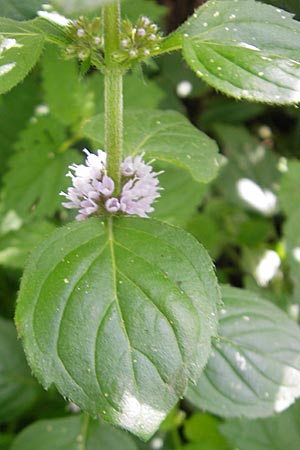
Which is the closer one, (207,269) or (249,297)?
(207,269)

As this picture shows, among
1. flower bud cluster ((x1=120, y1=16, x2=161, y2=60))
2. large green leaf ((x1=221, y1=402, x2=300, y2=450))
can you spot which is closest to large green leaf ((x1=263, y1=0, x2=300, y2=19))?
flower bud cluster ((x1=120, y1=16, x2=161, y2=60))

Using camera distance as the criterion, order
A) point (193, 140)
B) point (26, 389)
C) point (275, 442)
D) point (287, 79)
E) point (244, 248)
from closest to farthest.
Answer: point (287, 79), point (193, 140), point (275, 442), point (26, 389), point (244, 248)

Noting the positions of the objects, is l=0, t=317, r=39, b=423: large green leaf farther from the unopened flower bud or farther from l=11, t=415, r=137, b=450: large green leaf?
the unopened flower bud

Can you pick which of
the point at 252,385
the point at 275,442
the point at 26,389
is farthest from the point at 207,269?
the point at 26,389

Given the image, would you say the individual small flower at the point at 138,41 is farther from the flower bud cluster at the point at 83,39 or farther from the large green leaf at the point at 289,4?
the large green leaf at the point at 289,4

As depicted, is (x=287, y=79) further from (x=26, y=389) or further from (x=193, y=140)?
(x=26, y=389)

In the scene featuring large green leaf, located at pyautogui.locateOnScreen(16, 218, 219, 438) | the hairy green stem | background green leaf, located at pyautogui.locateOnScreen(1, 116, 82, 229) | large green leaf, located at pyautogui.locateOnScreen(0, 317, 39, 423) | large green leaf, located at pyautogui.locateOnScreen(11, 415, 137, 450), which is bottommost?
large green leaf, located at pyautogui.locateOnScreen(0, 317, 39, 423)
